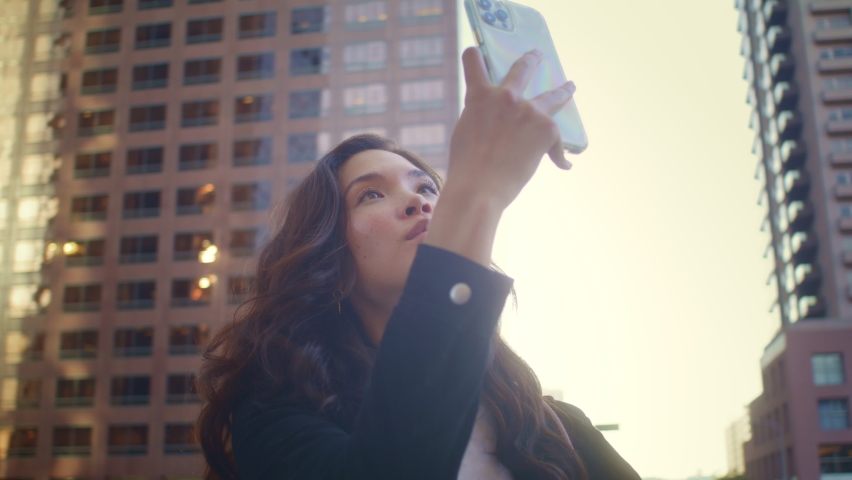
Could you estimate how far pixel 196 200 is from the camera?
1742 inches

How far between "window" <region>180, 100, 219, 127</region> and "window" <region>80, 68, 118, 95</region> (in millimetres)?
5789

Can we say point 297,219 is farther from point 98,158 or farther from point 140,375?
point 98,158

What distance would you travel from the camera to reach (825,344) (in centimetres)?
4672

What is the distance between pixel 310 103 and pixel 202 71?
8421 millimetres

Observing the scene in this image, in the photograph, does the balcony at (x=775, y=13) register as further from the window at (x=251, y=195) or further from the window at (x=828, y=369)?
the window at (x=251, y=195)

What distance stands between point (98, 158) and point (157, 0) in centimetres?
1216

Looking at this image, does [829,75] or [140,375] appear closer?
[140,375]

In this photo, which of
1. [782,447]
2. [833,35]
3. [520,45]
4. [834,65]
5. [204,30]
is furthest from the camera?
[833,35]

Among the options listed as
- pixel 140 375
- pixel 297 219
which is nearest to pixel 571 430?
pixel 297 219

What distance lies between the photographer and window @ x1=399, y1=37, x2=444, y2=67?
43.4 metres

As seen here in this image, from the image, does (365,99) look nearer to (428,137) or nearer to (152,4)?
(428,137)

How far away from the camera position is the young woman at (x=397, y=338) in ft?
2.68

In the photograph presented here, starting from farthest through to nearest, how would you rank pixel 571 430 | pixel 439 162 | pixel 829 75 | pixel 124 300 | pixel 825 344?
1. pixel 829 75
2. pixel 825 344
3. pixel 124 300
4. pixel 439 162
5. pixel 571 430

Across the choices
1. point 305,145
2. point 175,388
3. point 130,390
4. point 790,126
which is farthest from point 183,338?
point 790,126
